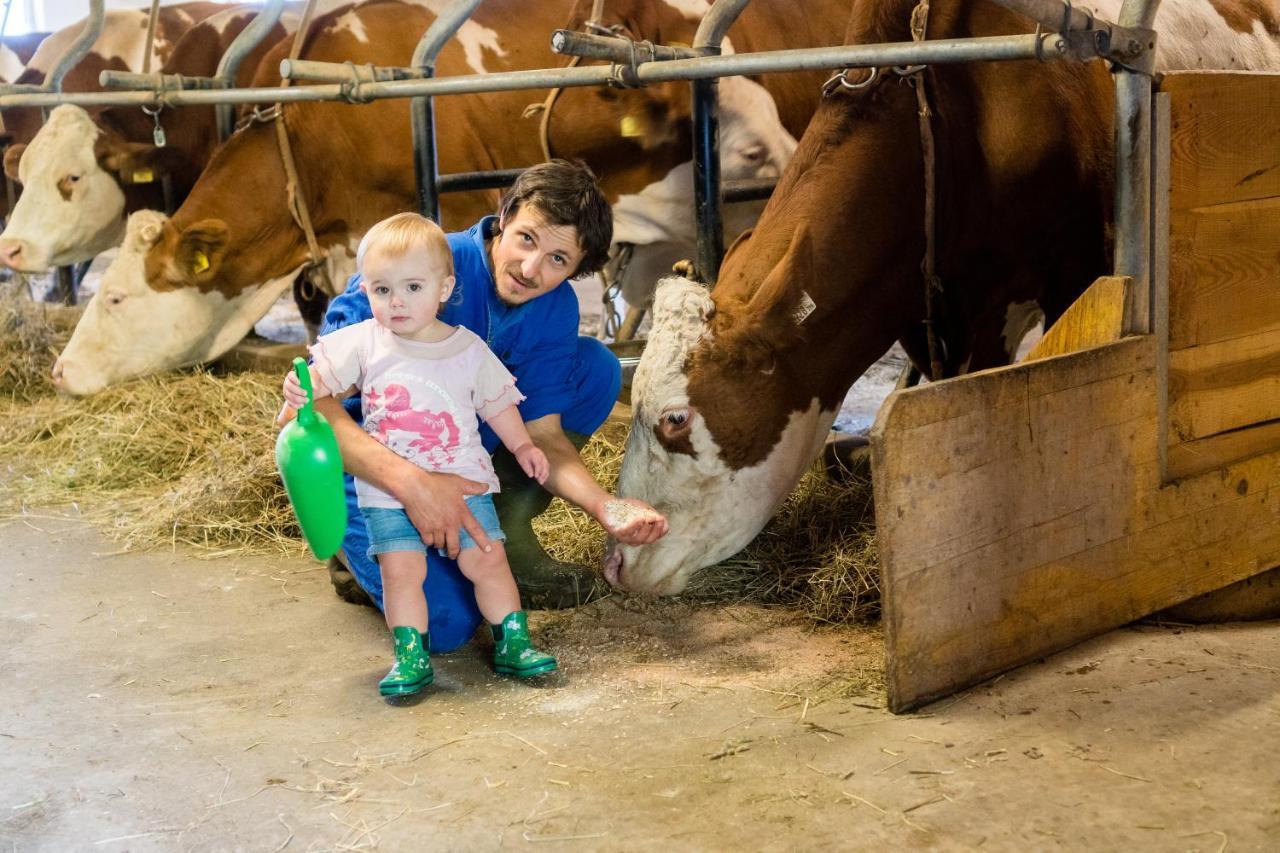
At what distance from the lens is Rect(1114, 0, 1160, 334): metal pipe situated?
8.23 feet

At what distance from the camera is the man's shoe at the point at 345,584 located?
10.5 ft

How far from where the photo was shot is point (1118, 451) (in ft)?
8.46

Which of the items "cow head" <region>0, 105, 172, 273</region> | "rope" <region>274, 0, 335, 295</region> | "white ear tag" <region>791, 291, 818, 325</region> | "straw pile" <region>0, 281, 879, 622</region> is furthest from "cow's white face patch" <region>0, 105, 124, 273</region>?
"white ear tag" <region>791, 291, 818, 325</region>

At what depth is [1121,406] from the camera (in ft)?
8.41

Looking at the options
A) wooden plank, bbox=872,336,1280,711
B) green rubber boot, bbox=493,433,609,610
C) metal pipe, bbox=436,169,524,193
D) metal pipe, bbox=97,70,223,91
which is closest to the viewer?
wooden plank, bbox=872,336,1280,711

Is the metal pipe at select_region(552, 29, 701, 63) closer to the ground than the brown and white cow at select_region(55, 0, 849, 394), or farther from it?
farther from it

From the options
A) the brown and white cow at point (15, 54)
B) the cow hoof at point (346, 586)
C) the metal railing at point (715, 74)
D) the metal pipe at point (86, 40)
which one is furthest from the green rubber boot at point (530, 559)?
the brown and white cow at point (15, 54)

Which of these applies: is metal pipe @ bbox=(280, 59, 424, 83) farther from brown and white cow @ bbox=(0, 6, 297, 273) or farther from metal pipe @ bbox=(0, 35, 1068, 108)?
brown and white cow @ bbox=(0, 6, 297, 273)

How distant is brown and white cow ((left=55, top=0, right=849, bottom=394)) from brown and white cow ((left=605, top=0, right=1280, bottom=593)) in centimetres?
175

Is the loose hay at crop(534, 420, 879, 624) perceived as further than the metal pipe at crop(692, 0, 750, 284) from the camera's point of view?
No

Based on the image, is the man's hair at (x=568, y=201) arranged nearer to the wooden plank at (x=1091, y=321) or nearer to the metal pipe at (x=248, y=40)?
the wooden plank at (x=1091, y=321)

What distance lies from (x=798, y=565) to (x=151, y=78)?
10.9ft

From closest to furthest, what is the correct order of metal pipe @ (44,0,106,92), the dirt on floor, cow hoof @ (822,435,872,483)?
1. the dirt on floor
2. cow hoof @ (822,435,872,483)
3. metal pipe @ (44,0,106,92)

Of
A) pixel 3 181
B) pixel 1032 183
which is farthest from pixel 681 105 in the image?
pixel 3 181
